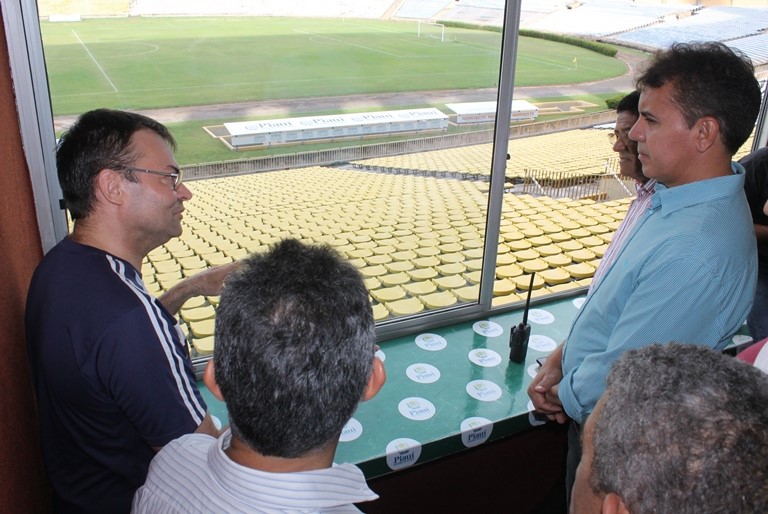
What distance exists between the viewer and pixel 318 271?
2.54 ft

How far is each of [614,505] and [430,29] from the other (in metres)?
31.5

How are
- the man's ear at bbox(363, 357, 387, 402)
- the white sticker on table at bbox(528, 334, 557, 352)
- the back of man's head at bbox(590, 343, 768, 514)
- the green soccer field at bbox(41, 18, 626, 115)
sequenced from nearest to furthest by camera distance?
the back of man's head at bbox(590, 343, 768, 514)
the man's ear at bbox(363, 357, 387, 402)
the white sticker on table at bbox(528, 334, 557, 352)
the green soccer field at bbox(41, 18, 626, 115)

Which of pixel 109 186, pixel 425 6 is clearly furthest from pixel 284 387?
pixel 425 6

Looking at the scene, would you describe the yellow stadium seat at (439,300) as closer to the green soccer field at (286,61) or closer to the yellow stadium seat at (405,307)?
the yellow stadium seat at (405,307)

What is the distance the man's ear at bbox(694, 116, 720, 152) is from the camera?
138cm

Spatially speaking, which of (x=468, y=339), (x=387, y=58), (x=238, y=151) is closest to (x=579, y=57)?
(x=387, y=58)

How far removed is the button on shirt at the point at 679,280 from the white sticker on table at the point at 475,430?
444mm

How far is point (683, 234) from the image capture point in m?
1.28

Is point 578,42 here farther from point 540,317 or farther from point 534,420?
point 534,420

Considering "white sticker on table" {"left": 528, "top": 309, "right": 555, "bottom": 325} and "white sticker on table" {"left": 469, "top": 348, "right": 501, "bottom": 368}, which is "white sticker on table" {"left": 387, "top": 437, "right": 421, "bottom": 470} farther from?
"white sticker on table" {"left": 528, "top": 309, "right": 555, "bottom": 325}

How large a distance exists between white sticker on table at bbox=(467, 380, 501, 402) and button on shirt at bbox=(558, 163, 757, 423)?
540 mm

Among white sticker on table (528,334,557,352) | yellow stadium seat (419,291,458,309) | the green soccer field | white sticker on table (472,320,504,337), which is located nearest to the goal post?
the green soccer field

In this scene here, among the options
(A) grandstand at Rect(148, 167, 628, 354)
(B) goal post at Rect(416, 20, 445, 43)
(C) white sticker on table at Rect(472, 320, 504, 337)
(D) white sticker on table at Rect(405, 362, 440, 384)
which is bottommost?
(A) grandstand at Rect(148, 167, 628, 354)

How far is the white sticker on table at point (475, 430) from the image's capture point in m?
1.82
